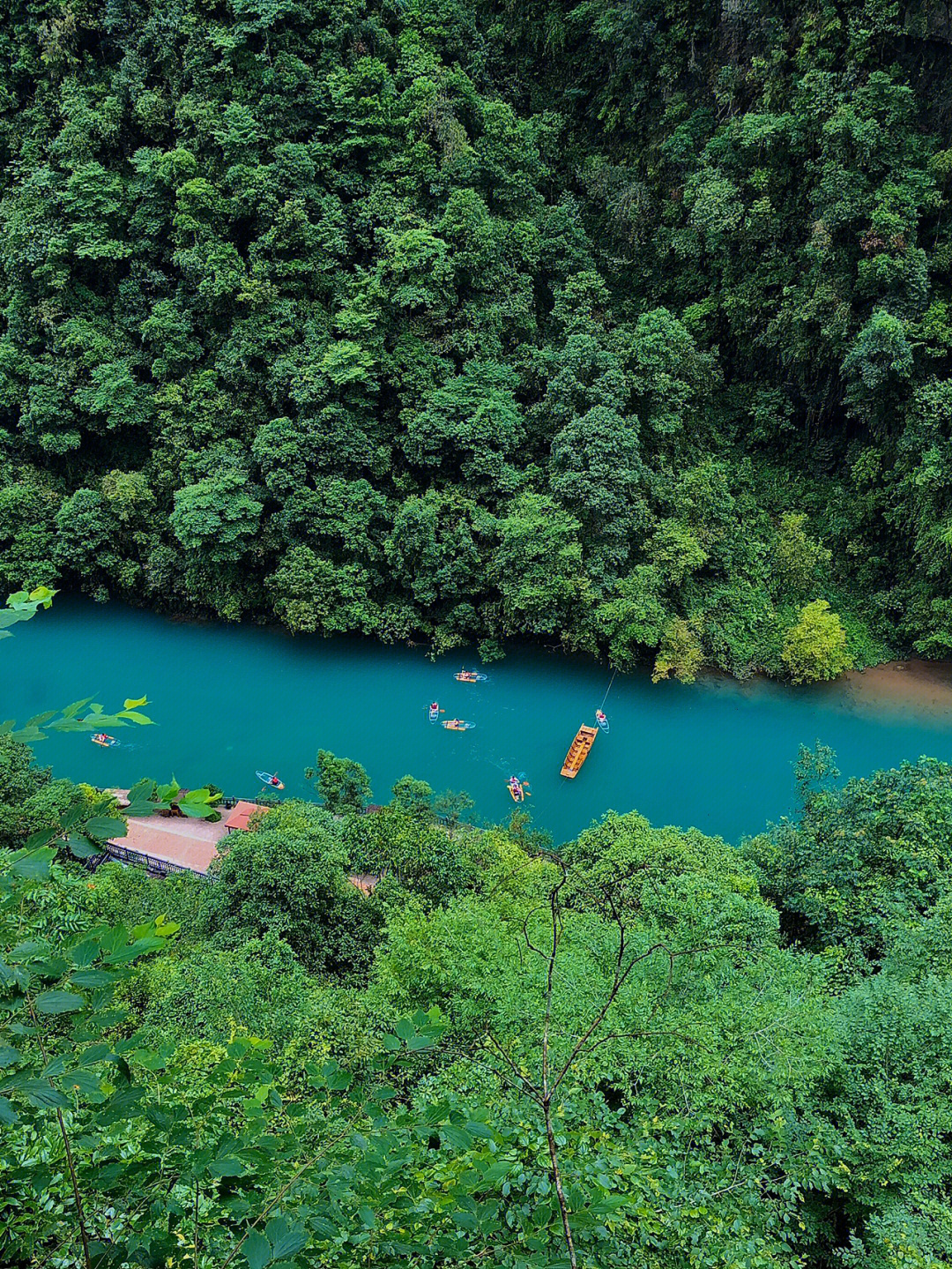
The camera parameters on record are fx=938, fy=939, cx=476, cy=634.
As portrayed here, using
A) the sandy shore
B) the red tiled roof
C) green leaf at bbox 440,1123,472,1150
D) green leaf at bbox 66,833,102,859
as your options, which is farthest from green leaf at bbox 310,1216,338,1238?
the sandy shore

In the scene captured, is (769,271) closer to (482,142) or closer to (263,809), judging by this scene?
(482,142)

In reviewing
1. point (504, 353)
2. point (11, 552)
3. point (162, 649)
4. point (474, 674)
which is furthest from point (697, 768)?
point (11, 552)

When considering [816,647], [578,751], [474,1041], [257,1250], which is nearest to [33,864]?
[257,1250]

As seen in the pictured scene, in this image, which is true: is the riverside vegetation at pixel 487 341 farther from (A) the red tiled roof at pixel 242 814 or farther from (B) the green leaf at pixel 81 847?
(B) the green leaf at pixel 81 847

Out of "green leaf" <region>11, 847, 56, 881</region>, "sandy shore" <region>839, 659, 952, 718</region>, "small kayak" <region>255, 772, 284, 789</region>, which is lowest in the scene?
"small kayak" <region>255, 772, 284, 789</region>

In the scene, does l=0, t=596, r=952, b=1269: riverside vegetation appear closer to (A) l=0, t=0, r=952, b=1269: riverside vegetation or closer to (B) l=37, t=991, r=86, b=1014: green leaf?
(B) l=37, t=991, r=86, b=1014: green leaf

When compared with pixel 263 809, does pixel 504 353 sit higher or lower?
higher

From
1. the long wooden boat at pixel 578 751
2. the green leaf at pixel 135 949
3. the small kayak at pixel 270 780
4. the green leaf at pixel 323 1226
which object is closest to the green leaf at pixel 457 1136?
the green leaf at pixel 323 1226
